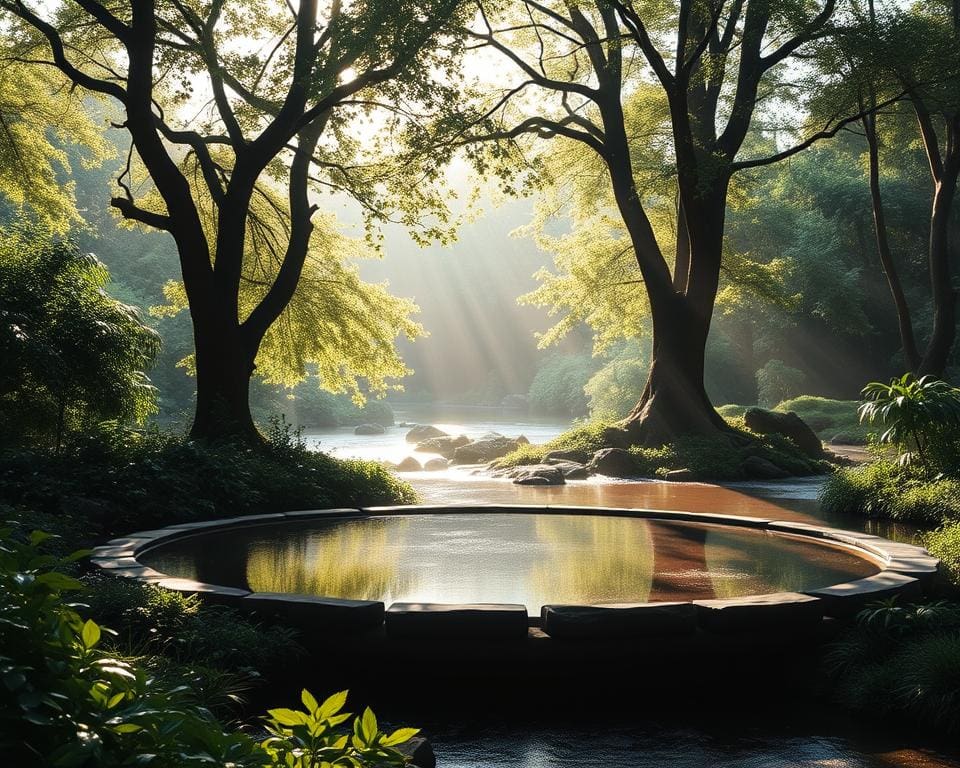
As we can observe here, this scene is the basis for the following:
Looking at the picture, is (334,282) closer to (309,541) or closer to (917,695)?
(309,541)

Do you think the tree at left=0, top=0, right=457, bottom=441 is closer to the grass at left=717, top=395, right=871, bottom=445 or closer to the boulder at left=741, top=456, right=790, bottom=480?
the boulder at left=741, top=456, right=790, bottom=480

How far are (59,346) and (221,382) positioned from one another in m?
2.45

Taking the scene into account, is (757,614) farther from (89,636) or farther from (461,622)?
(89,636)

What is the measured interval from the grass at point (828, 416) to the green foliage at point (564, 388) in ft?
83.1

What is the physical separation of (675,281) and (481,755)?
58.0 ft

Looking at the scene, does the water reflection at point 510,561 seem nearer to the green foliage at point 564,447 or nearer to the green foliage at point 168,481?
the green foliage at point 168,481

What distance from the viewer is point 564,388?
60969mm

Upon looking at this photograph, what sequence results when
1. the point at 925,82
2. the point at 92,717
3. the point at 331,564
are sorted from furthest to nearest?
the point at 925,82 < the point at 331,564 < the point at 92,717

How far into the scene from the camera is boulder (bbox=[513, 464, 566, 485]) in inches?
633

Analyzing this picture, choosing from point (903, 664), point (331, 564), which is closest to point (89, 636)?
point (903, 664)


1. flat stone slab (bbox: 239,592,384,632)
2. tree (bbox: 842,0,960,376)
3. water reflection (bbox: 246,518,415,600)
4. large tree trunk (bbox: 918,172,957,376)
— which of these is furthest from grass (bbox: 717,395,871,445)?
flat stone slab (bbox: 239,592,384,632)

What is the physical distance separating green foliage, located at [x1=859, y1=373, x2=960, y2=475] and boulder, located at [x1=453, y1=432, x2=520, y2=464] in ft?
38.6

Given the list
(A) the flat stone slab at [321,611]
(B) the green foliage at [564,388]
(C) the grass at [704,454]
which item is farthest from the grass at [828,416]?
(B) the green foliage at [564,388]

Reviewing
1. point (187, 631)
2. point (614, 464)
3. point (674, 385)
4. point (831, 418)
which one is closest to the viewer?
point (187, 631)
